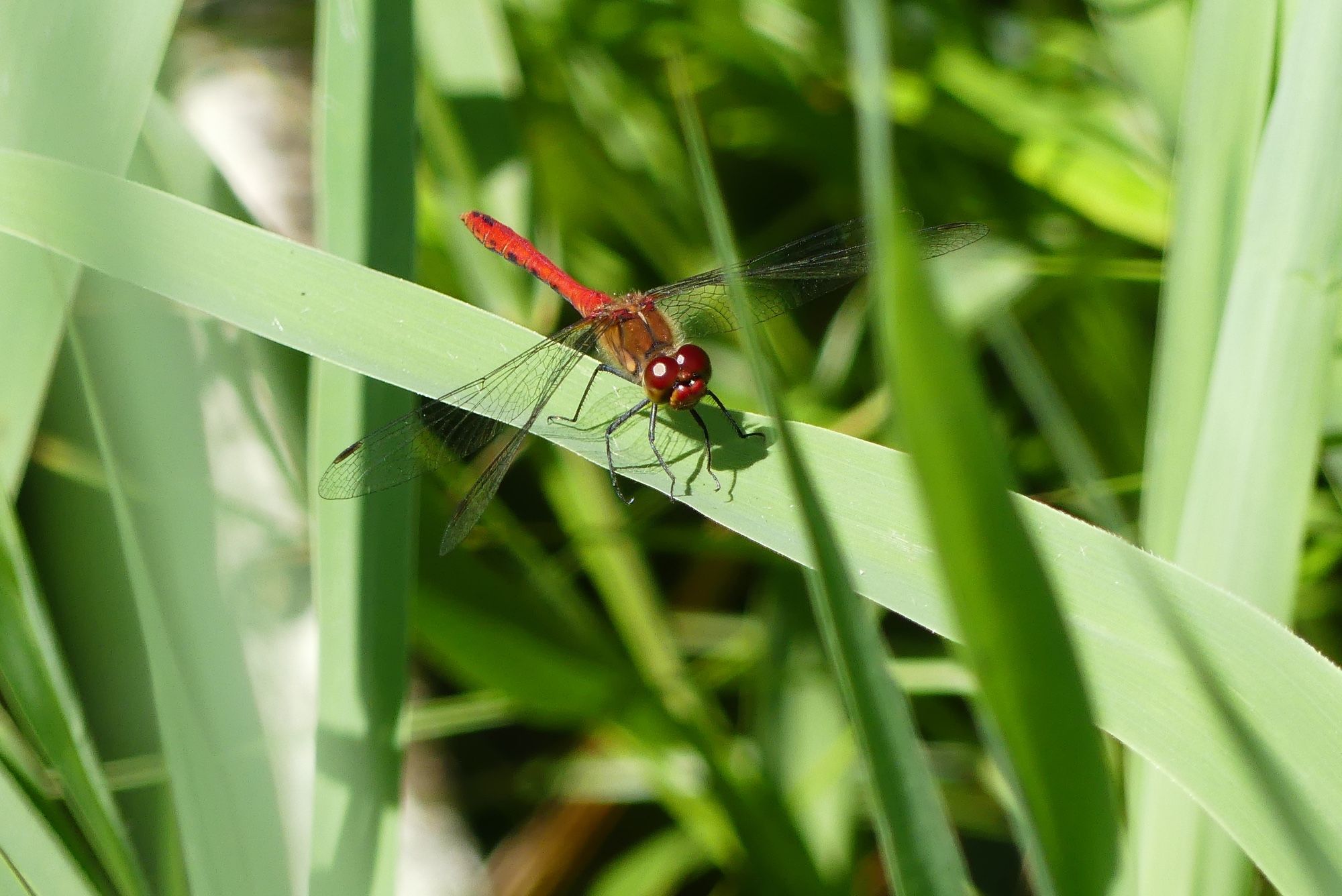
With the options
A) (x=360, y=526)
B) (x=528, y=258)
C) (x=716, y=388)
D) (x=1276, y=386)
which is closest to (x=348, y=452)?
(x=360, y=526)

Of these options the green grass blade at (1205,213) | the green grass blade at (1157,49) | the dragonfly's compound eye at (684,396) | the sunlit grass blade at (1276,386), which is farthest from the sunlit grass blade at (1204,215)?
the dragonfly's compound eye at (684,396)

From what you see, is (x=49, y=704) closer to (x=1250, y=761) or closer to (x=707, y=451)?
(x=707, y=451)

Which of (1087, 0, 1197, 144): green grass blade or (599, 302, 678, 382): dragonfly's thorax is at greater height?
(1087, 0, 1197, 144): green grass blade

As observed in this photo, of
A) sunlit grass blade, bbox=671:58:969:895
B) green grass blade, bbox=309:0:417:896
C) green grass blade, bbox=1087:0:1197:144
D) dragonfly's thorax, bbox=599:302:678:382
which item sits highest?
green grass blade, bbox=1087:0:1197:144

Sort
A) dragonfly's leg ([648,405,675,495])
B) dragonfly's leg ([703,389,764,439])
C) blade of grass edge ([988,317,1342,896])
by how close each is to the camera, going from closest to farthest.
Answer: blade of grass edge ([988,317,1342,896])
dragonfly's leg ([703,389,764,439])
dragonfly's leg ([648,405,675,495])

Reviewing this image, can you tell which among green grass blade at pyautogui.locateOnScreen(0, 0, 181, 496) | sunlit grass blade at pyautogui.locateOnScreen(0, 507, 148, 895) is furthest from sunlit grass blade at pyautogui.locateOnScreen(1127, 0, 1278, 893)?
green grass blade at pyautogui.locateOnScreen(0, 0, 181, 496)

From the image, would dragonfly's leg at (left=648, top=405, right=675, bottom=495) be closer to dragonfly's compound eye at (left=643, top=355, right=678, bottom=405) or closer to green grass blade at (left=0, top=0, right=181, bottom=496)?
dragonfly's compound eye at (left=643, top=355, right=678, bottom=405)
